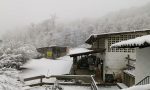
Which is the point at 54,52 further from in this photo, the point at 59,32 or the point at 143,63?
the point at 59,32

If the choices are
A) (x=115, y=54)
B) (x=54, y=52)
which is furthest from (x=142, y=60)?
(x=54, y=52)

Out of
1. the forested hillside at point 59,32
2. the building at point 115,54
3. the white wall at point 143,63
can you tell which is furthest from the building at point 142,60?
the forested hillside at point 59,32

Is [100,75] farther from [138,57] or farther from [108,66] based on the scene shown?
[138,57]

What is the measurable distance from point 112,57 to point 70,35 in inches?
3685

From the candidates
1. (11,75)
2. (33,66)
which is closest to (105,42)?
(33,66)

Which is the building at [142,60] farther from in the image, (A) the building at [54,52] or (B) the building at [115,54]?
(A) the building at [54,52]

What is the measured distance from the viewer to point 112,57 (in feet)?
75.3

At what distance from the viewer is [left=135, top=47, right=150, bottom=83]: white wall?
1134 centimetres

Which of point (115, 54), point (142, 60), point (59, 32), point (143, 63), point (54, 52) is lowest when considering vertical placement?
point (54, 52)

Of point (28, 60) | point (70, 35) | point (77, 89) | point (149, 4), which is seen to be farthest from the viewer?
point (149, 4)

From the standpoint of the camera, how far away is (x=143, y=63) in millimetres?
11656

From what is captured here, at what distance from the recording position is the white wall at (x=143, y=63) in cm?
1134

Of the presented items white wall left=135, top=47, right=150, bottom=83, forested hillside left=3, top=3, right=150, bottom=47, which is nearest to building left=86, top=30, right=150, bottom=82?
white wall left=135, top=47, right=150, bottom=83

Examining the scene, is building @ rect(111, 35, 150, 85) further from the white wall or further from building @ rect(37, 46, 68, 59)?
building @ rect(37, 46, 68, 59)
